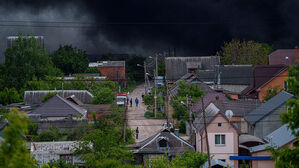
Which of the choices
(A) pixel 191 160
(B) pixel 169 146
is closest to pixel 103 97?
(B) pixel 169 146

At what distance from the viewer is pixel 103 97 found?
46.5 metres

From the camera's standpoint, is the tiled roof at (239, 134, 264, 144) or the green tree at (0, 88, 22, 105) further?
the green tree at (0, 88, 22, 105)

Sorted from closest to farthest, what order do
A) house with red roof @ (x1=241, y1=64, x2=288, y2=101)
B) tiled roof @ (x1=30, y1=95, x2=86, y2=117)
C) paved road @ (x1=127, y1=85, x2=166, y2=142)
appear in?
tiled roof @ (x1=30, y1=95, x2=86, y2=117) < paved road @ (x1=127, y1=85, x2=166, y2=142) < house with red roof @ (x1=241, y1=64, x2=288, y2=101)

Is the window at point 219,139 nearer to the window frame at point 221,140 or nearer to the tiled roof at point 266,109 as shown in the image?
the window frame at point 221,140

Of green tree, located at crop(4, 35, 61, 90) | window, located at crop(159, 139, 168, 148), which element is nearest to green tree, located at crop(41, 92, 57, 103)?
green tree, located at crop(4, 35, 61, 90)

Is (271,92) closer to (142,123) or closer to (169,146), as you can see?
(142,123)

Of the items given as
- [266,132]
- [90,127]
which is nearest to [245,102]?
[266,132]

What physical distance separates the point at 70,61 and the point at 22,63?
50.3 feet

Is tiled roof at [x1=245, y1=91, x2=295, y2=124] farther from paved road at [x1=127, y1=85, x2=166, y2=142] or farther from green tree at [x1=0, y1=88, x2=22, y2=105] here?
green tree at [x1=0, y1=88, x2=22, y2=105]

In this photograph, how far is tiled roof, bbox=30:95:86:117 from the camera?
1433 inches

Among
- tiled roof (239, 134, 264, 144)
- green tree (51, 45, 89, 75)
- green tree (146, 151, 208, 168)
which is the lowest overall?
green tree (146, 151, 208, 168)

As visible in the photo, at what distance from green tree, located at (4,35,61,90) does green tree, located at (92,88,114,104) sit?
12117mm

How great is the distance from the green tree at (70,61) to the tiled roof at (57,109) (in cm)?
3360

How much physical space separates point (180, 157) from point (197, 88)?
2204cm
